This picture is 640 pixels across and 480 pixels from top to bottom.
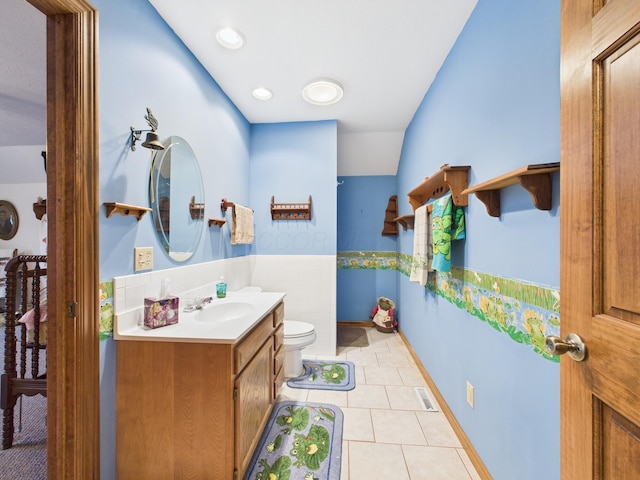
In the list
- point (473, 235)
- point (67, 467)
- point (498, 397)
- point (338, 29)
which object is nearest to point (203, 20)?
point (338, 29)

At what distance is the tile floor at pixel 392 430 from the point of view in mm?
1363

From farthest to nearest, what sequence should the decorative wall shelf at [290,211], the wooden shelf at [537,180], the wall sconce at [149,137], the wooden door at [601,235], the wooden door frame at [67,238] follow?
1. the decorative wall shelf at [290,211]
2. the wall sconce at [149,137]
3. the wooden door frame at [67,238]
4. the wooden shelf at [537,180]
5. the wooden door at [601,235]

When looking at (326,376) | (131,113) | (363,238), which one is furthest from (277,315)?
(363,238)

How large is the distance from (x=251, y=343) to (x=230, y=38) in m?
1.86

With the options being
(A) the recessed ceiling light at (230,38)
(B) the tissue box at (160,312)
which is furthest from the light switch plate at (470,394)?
(A) the recessed ceiling light at (230,38)

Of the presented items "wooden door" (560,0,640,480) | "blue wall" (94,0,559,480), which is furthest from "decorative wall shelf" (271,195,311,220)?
"wooden door" (560,0,640,480)

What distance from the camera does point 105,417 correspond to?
112cm

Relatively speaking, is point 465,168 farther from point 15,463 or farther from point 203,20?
point 15,463

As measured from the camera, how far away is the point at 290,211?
2.76 metres

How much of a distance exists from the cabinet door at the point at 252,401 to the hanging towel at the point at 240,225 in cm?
98

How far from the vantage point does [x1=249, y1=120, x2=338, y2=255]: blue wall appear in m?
2.76

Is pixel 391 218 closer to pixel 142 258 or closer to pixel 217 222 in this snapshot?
pixel 217 222

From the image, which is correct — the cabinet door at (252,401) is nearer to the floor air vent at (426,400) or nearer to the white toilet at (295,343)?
the white toilet at (295,343)

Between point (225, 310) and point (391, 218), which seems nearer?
point (225, 310)
